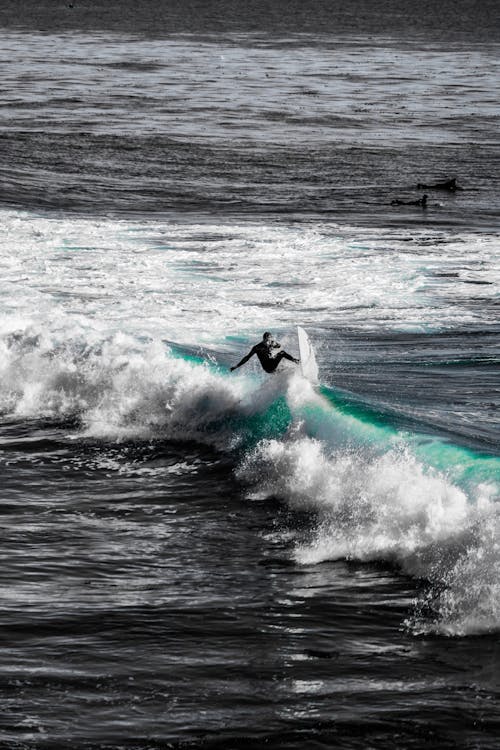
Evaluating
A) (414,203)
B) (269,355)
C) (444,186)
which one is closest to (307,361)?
(269,355)

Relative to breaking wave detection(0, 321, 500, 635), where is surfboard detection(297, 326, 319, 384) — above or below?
above

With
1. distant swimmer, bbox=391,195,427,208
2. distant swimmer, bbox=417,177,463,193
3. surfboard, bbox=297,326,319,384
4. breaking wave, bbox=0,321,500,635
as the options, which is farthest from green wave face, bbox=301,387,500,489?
distant swimmer, bbox=417,177,463,193

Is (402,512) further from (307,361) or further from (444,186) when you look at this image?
(444,186)

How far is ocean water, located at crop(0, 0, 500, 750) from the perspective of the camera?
35.1ft

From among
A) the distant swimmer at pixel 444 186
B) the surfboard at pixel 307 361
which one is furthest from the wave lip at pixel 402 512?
the distant swimmer at pixel 444 186

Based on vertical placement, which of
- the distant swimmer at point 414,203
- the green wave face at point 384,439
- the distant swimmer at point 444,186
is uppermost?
the distant swimmer at point 444,186

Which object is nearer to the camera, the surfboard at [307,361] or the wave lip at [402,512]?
the wave lip at [402,512]

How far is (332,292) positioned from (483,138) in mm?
28862

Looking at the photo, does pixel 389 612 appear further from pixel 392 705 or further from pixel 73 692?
pixel 73 692

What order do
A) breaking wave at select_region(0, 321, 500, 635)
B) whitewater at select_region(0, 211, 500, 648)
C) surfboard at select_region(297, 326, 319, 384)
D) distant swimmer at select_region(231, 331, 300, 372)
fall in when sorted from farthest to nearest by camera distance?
surfboard at select_region(297, 326, 319, 384) → distant swimmer at select_region(231, 331, 300, 372) → whitewater at select_region(0, 211, 500, 648) → breaking wave at select_region(0, 321, 500, 635)

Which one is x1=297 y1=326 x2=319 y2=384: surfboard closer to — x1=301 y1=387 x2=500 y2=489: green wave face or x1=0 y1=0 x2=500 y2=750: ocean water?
x1=0 y1=0 x2=500 y2=750: ocean water

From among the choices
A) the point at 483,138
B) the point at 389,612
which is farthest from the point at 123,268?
the point at 483,138

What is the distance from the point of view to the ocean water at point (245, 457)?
35.1ft

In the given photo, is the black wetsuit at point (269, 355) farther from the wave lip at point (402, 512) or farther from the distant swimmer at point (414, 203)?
the distant swimmer at point (414, 203)
